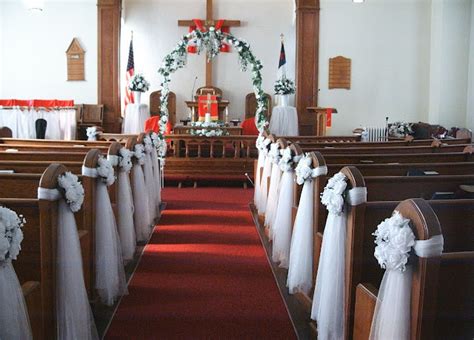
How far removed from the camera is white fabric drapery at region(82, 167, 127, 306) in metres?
3.70

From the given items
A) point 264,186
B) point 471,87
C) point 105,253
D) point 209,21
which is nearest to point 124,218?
point 105,253

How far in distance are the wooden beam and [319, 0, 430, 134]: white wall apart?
7.1 inches

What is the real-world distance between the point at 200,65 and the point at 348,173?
1150cm

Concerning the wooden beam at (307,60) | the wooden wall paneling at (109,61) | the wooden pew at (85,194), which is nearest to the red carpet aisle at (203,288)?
the wooden pew at (85,194)

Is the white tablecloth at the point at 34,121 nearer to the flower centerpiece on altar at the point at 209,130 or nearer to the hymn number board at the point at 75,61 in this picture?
the hymn number board at the point at 75,61

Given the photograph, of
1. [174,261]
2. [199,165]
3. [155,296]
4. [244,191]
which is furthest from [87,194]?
[199,165]

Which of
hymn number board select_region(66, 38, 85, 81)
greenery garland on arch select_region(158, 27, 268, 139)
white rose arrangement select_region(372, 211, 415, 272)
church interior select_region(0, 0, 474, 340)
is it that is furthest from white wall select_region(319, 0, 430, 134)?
white rose arrangement select_region(372, 211, 415, 272)

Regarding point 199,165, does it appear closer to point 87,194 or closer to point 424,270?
point 87,194

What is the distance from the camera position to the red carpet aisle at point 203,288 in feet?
11.0

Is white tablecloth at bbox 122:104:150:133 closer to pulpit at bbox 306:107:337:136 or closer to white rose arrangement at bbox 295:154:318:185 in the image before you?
pulpit at bbox 306:107:337:136

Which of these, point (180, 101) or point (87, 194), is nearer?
point (87, 194)

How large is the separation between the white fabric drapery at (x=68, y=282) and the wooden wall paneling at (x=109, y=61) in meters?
10.2

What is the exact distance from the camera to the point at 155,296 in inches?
153

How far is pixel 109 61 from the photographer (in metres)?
12.9
